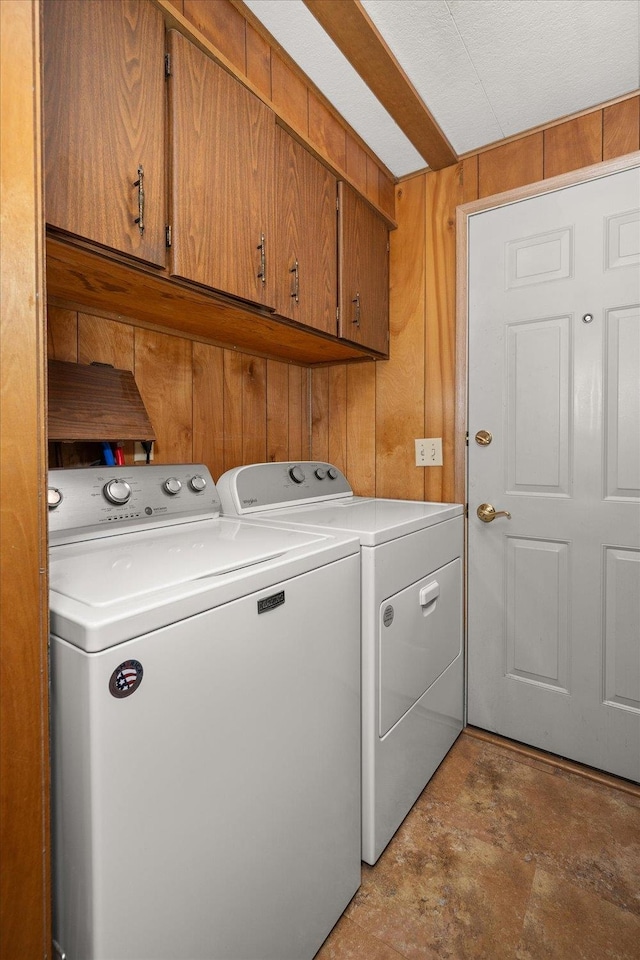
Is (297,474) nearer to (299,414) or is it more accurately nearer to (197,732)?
(299,414)

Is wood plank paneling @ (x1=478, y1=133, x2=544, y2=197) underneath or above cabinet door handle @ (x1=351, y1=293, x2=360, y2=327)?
above

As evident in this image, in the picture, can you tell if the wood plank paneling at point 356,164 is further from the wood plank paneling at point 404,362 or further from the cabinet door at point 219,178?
the cabinet door at point 219,178

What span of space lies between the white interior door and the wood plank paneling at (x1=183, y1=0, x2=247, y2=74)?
103 cm

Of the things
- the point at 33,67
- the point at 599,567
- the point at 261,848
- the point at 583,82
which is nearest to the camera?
the point at 33,67

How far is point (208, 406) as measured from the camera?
1.76m

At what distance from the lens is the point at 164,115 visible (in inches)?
42.9

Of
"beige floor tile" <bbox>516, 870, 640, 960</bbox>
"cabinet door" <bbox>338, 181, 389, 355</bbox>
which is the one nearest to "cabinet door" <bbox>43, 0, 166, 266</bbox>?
"cabinet door" <bbox>338, 181, 389, 355</bbox>

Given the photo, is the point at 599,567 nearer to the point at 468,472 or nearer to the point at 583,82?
the point at 468,472

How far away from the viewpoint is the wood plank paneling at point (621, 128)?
1589mm

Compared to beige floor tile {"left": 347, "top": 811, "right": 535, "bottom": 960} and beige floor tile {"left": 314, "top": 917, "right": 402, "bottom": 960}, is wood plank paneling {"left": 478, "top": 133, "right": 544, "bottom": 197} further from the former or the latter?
beige floor tile {"left": 314, "top": 917, "right": 402, "bottom": 960}

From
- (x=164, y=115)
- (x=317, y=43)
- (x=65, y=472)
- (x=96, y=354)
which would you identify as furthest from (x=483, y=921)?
(x=317, y=43)

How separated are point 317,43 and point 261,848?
6.54 feet

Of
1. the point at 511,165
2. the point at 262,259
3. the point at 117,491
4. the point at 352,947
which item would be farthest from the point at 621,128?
the point at 352,947

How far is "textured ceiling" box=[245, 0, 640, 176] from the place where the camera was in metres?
1.28
